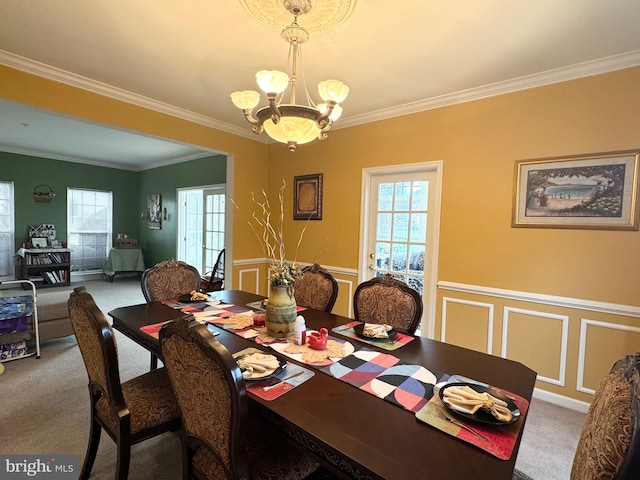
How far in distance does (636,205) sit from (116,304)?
6.16 m

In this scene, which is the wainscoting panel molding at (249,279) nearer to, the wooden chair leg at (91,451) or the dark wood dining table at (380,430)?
the wooden chair leg at (91,451)

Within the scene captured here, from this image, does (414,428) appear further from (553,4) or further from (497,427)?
(553,4)

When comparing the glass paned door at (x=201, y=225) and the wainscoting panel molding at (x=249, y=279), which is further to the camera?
the glass paned door at (x=201, y=225)

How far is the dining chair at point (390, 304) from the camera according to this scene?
1943 millimetres

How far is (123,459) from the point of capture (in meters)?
1.37

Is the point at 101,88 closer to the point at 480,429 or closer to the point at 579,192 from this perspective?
the point at 480,429

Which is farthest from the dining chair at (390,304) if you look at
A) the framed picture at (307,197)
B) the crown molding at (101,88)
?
the crown molding at (101,88)

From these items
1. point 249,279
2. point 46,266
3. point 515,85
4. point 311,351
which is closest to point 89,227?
point 46,266

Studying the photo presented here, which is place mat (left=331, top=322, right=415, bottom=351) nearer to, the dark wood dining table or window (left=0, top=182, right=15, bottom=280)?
the dark wood dining table

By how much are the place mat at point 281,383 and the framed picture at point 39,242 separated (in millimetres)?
6661

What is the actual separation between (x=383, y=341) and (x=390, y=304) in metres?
0.41

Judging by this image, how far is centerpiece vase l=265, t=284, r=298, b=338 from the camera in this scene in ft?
5.47

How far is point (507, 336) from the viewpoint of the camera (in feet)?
8.47

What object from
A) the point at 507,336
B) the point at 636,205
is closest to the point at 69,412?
the point at 507,336
